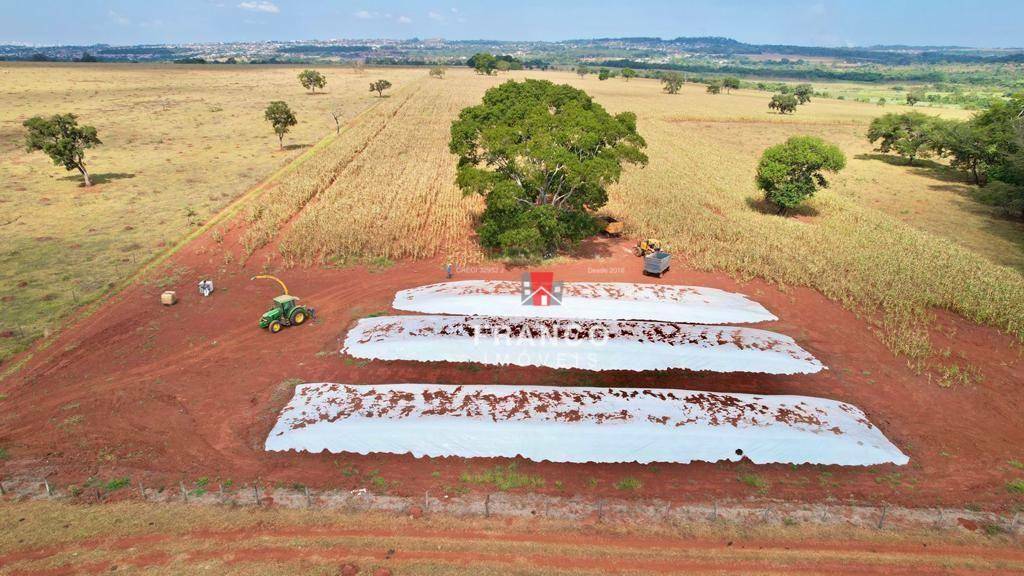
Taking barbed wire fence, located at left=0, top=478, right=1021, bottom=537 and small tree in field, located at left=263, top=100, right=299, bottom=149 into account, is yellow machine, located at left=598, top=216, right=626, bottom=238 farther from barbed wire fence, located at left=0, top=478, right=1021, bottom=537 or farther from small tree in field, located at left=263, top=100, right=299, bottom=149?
small tree in field, located at left=263, top=100, right=299, bottom=149

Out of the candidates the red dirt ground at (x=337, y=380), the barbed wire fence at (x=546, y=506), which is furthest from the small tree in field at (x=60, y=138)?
the barbed wire fence at (x=546, y=506)

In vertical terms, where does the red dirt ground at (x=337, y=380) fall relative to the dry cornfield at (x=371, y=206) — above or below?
below

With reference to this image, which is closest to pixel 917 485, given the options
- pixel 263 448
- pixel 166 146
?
pixel 263 448

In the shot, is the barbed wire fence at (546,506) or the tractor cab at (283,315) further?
the tractor cab at (283,315)

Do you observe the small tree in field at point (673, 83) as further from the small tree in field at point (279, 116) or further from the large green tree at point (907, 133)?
the small tree in field at point (279, 116)

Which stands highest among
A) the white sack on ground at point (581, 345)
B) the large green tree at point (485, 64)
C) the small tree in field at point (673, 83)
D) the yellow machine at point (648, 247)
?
the large green tree at point (485, 64)

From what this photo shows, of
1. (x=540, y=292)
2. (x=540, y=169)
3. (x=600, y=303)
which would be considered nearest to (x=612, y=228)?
(x=540, y=169)

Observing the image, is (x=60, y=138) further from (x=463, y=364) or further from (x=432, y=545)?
(x=432, y=545)
